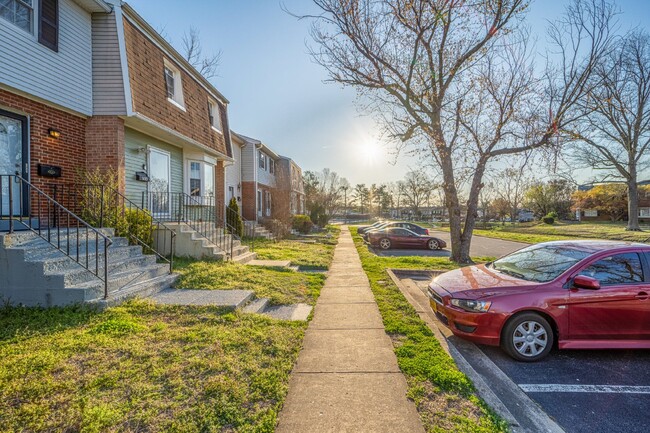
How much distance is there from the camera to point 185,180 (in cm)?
1081

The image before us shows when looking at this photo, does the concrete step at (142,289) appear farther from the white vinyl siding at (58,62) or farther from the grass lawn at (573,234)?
the grass lawn at (573,234)

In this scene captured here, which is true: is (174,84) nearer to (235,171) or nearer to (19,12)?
(19,12)

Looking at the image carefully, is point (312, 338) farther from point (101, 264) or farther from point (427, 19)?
point (427, 19)

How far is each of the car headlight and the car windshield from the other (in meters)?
0.85

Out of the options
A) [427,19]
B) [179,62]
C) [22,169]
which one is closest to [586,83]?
[427,19]

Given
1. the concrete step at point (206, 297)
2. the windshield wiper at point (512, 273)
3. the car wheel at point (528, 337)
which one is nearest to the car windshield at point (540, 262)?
the windshield wiper at point (512, 273)

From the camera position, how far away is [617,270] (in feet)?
Result: 13.6

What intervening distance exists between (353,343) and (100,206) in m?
6.19

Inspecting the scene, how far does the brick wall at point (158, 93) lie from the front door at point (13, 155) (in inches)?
84.6

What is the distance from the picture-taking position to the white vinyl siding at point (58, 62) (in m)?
5.61

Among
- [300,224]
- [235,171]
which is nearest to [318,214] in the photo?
[300,224]

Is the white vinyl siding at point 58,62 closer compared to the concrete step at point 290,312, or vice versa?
the concrete step at point 290,312

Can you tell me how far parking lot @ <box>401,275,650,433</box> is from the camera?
2.81 m

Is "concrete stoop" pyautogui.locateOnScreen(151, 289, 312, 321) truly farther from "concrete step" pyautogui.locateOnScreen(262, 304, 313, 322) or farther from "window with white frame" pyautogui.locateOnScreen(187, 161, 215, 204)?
"window with white frame" pyautogui.locateOnScreen(187, 161, 215, 204)
